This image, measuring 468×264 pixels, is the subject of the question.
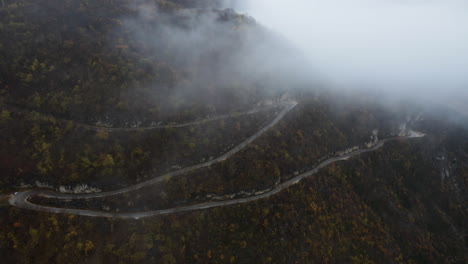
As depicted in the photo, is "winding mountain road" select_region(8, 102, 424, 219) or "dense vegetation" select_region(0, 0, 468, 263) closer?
"winding mountain road" select_region(8, 102, 424, 219)

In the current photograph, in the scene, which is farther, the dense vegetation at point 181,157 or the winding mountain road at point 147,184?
the dense vegetation at point 181,157

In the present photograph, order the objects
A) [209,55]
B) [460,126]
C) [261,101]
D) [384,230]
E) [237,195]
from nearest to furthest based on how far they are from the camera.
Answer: [237,195], [384,230], [261,101], [209,55], [460,126]

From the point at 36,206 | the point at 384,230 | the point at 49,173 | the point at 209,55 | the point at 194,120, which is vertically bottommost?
the point at 384,230

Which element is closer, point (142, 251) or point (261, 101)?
point (142, 251)

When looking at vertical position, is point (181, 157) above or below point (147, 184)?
above

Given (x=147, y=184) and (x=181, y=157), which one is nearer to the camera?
(x=147, y=184)

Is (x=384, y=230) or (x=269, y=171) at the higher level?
(x=269, y=171)

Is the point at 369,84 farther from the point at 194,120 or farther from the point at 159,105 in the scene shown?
the point at 159,105

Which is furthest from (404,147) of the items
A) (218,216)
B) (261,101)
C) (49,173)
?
(49,173)
